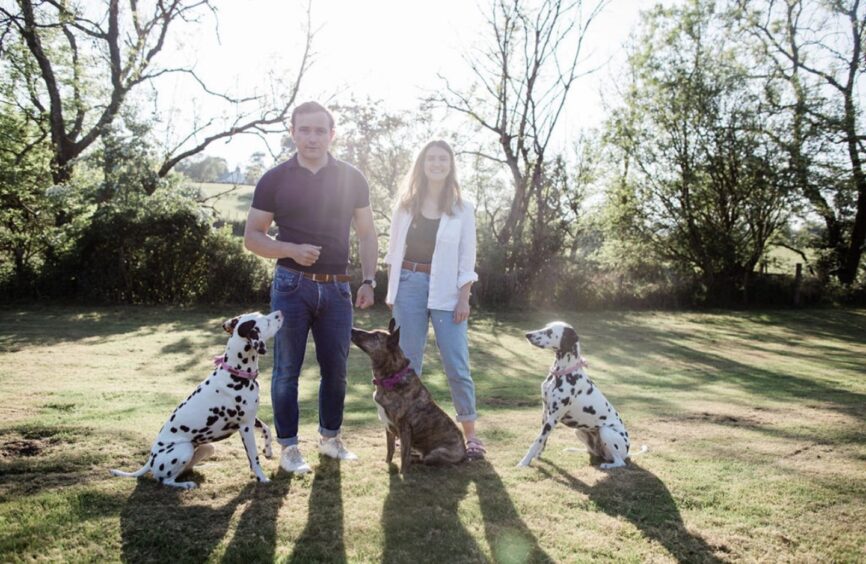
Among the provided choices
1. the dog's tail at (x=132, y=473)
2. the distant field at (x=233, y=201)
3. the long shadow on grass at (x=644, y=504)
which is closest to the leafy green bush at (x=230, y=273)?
the distant field at (x=233, y=201)

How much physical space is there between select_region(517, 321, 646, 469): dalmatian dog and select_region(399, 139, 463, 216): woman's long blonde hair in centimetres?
125

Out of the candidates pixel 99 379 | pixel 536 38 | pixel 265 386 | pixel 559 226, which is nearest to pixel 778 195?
pixel 559 226

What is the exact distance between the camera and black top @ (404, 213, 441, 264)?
15.4 ft

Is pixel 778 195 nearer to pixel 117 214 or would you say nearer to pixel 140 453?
pixel 117 214

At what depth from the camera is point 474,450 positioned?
480 cm

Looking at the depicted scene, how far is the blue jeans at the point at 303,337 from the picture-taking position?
412 cm

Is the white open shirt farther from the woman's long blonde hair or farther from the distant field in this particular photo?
the distant field

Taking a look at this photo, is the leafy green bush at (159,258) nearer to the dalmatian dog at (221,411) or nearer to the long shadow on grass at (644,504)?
Answer: the dalmatian dog at (221,411)

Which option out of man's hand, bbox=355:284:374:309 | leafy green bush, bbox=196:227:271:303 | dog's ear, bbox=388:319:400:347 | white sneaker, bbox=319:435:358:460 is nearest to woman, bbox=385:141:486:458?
man's hand, bbox=355:284:374:309

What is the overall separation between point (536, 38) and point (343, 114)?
325 inches

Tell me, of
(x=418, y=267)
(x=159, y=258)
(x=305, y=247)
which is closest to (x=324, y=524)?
(x=305, y=247)

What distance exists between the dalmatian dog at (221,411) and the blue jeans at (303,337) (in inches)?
5.9

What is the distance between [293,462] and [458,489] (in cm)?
123

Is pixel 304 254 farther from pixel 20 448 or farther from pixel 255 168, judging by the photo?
pixel 255 168
